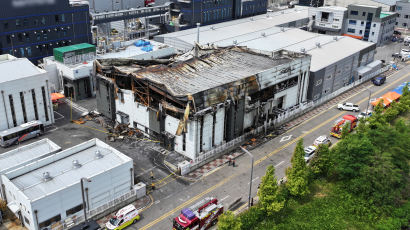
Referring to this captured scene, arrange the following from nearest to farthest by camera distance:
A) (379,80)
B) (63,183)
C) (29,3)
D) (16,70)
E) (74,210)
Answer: (74,210)
(63,183)
(16,70)
(29,3)
(379,80)

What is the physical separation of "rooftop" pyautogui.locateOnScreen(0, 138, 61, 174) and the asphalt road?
2002 cm

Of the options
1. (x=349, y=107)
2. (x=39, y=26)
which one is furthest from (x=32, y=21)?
(x=349, y=107)

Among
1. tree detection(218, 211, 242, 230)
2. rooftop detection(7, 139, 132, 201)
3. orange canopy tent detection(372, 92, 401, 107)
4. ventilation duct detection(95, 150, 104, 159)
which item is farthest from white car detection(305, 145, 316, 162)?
ventilation duct detection(95, 150, 104, 159)

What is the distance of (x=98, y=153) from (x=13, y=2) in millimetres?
58229

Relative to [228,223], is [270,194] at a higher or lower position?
lower

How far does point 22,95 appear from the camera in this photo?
78500 mm

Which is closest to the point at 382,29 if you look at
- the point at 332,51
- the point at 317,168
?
the point at 332,51

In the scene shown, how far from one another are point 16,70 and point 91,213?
4136cm

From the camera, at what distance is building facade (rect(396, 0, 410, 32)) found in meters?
174

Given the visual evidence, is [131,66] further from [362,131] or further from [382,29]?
[382,29]

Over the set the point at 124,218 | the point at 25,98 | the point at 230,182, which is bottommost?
the point at 230,182

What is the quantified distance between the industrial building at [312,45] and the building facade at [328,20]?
25.0 meters

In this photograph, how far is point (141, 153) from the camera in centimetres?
7425

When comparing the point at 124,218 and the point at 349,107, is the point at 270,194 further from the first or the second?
the point at 349,107
